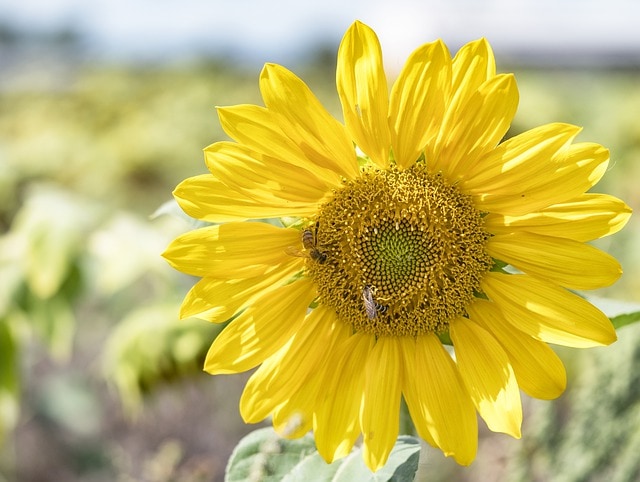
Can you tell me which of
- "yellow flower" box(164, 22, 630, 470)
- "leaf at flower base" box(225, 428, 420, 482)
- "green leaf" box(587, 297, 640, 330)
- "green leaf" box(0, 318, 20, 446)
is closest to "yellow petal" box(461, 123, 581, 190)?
"yellow flower" box(164, 22, 630, 470)

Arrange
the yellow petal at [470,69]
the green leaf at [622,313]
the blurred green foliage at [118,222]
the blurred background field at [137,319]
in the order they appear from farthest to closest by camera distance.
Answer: the blurred green foliage at [118,222]
the blurred background field at [137,319]
the green leaf at [622,313]
the yellow petal at [470,69]

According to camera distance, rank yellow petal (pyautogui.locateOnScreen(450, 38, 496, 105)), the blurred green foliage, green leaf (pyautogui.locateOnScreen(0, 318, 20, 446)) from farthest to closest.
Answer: green leaf (pyautogui.locateOnScreen(0, 318, 20, 446)), the blurred green foliage, yellow petal (pyautogui.locateOnScreen(450, 38, 496, 105))

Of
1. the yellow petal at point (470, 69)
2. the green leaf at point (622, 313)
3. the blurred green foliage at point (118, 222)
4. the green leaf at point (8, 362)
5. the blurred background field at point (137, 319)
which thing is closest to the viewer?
the yellow petal at point (470, 69)

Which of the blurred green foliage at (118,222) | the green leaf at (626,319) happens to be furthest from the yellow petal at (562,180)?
the blurred green foliage at (118,222)

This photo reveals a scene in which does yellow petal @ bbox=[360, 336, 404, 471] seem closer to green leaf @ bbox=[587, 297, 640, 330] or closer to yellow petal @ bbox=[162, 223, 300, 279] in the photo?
yellow petal @ bbox=[162, 223, 300, 279]

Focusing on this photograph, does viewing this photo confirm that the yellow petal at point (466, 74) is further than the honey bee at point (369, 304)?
No

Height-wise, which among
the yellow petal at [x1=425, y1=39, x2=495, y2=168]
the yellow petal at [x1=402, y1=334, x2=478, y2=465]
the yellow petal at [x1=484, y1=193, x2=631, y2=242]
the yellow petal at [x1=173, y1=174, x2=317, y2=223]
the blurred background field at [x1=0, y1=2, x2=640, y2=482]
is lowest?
the blurred background field at [x1=0, y1=2, x2=640, y2=482]

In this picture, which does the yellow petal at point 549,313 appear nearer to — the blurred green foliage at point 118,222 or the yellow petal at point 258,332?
the yellow petal at point 258,332
